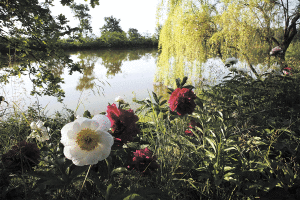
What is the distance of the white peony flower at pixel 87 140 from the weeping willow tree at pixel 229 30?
362 cm

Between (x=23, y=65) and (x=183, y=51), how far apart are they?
11.2 feet

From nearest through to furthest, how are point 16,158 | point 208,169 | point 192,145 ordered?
point 16,158 < point 208,169 < point 192,145

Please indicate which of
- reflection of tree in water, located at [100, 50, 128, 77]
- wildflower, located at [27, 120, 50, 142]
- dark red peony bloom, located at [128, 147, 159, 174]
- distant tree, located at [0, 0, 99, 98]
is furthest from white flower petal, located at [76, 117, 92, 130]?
reflection of tree in water, located at [100, 50, 128, 77]

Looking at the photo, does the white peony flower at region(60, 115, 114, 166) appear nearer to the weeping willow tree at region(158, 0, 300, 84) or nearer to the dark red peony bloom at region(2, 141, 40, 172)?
the dark red peony bloom at region(2, 141, 40, 172)

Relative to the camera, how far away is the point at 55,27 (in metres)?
1.39

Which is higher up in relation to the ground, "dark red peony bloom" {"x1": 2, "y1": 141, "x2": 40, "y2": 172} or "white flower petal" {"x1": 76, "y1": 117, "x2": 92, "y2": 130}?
"white flower petal" {"x1": 76, "y1": 117, "x2": 92, "y2": 130}

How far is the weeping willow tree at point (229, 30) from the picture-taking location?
11.7 feet

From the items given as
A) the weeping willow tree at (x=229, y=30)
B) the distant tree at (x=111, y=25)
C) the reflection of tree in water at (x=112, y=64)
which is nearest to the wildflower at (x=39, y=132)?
the weeping willow tree at (x=229, y=30)

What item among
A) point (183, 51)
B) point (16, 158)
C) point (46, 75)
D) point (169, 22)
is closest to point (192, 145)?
point (16, 158)

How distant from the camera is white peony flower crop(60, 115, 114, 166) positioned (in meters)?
0.57

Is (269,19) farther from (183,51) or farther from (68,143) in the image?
(68,143)

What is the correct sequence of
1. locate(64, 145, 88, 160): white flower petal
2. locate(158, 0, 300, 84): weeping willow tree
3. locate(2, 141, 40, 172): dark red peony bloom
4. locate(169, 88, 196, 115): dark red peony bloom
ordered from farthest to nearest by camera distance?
1. locate(158, 0, 300, 84): weeping willow tree
2. locate(169, 88, 196, 115): dark red peony bloom
3. locate(2, 141, 40, 172): dark red peony bloom
4. locate(64, 145, 88, 160): white flower petal

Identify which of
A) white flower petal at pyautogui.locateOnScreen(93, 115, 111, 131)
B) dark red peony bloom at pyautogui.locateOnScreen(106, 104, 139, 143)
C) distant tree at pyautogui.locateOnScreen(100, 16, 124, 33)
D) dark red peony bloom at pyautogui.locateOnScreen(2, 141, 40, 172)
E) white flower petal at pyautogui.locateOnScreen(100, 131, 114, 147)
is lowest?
dark red peony bloom at pyautogui.locateOnScreen(2, 141, 40, 172)

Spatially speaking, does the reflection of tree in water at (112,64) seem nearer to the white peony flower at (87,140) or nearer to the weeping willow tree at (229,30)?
the weeping willow tree at (229,30)
